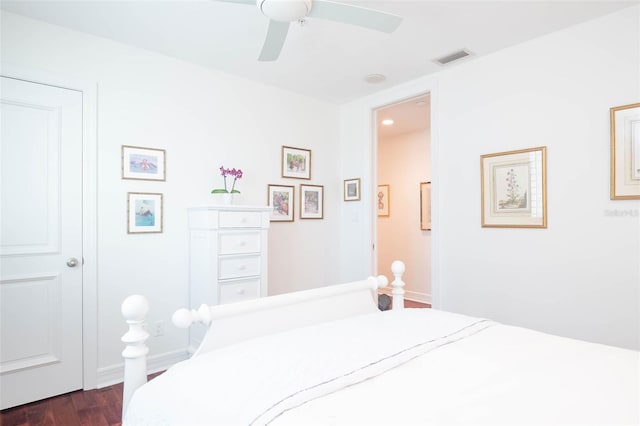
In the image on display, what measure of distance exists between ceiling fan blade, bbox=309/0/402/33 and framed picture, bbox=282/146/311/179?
1.86m

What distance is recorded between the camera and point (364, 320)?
1.64m

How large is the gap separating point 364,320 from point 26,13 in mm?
2754

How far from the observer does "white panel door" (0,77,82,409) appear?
7.44ft

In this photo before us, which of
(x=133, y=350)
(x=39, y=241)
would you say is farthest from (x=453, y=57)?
(x=39, y=241)

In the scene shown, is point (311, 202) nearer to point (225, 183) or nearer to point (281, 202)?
point (281, 202)

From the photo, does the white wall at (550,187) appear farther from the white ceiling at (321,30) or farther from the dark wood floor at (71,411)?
the dark wood floor at (71,411)

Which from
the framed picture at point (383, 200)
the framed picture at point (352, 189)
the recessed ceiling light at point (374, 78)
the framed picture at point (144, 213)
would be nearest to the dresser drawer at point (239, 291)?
the framed picture at point (144, 213)

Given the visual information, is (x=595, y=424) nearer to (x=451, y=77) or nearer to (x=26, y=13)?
(x=451, y=77)

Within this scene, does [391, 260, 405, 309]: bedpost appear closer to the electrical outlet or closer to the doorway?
the electrical outlet

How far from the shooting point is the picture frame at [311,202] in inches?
147

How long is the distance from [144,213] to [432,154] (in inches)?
95.1

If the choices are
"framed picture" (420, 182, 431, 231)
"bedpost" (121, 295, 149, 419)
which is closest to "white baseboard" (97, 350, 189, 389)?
"bedpost" (121, 295, 149, 419)

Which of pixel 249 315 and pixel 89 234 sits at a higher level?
pixel 89 234

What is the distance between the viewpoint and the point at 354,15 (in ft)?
5.83
